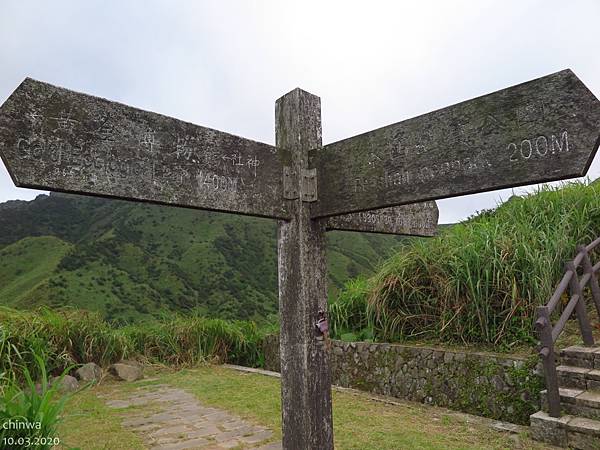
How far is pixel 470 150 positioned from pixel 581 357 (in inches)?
133

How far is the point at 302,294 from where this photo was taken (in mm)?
1736

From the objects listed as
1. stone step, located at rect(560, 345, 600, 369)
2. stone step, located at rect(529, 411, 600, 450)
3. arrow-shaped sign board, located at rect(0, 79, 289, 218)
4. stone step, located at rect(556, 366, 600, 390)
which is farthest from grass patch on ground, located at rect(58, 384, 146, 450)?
stone step, located at rect(560, 345, 600, 369)

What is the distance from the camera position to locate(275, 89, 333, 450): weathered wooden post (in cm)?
170

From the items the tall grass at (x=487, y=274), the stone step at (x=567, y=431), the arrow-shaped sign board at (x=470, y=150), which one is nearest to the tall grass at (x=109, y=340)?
the tall grass at (x=487, y=274)

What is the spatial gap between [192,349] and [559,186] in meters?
6.54

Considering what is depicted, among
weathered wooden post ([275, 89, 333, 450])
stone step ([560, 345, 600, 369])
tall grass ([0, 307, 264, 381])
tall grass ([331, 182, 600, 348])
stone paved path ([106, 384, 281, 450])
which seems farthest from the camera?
tall grass ([0, 307, 264, 381])

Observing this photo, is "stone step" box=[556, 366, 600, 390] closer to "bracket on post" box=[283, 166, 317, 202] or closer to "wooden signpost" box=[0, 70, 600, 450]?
"wooden signpost" box=[0, 70, 600, 450]

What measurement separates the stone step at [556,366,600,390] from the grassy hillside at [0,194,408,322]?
8376mm

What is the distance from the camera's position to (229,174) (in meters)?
1.62

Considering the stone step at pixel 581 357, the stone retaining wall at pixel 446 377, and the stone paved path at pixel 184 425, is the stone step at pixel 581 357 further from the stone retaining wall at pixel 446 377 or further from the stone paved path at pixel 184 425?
the stone paved path at pixel 184 425

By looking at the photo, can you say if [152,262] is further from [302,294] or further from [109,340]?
[302,294]

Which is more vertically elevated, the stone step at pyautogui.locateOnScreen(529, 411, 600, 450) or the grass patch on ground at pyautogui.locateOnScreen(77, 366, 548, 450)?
the stone step at pyautogui.locateOnScreen(529, 411, 600, 450)

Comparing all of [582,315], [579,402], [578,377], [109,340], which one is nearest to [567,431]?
[579,402]

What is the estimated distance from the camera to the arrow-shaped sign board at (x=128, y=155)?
1.16m
